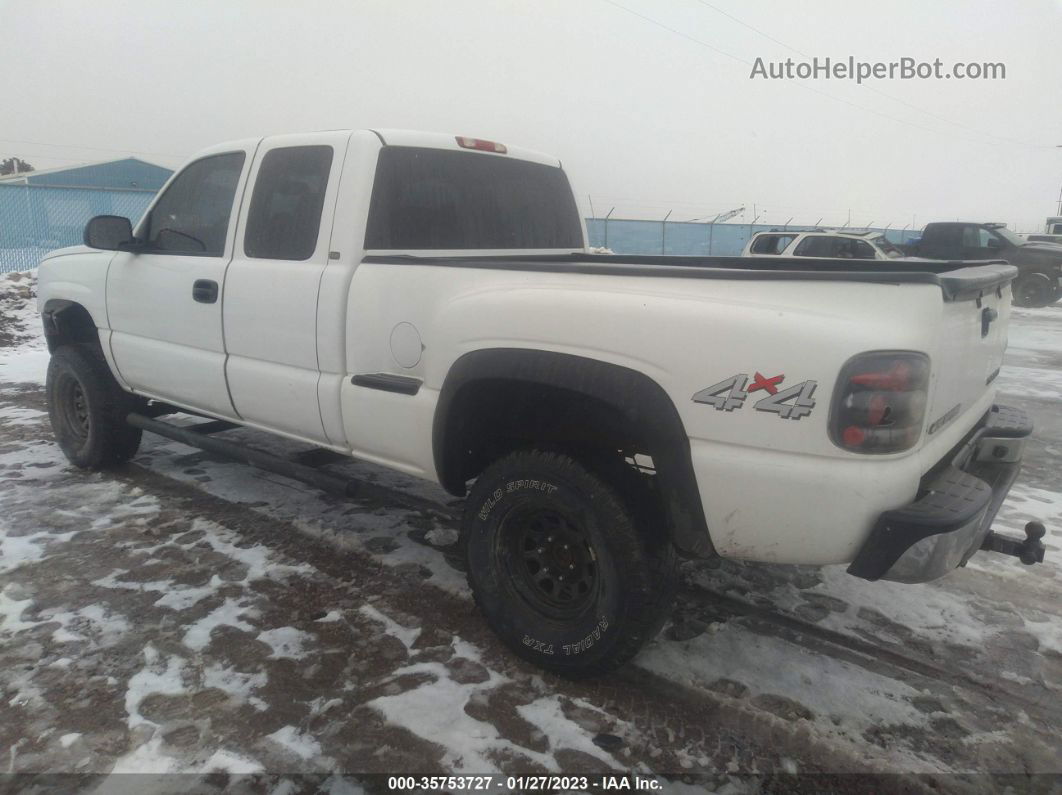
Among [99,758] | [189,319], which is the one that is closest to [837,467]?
[99,758]

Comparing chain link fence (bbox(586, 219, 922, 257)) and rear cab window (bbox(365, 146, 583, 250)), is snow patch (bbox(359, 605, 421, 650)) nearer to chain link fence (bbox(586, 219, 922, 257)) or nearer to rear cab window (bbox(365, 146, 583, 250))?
rear cab window (bbox(365, 146, 583, 250))

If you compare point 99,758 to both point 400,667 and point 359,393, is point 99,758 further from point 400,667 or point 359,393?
point 359,393

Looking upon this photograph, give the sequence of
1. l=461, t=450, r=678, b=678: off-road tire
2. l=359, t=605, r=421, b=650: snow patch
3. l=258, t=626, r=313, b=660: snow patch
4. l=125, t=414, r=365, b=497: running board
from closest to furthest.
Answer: l=461, t=450, r=678, b=678: off-road tire < l=258, t=626, r=313, b=660: snow patch < l=359, t=605, r=421, b=650: snow patch < l=125, t=414, r=365, b=497: running board

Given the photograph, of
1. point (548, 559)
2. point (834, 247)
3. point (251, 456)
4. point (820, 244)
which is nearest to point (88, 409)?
point (251, 456)

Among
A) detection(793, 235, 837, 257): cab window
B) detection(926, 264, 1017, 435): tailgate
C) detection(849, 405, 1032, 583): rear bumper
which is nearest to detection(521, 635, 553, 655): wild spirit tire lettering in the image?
Answer: detection(849, 405, 1032, 583): rear bumper

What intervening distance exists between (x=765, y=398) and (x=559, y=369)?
2.29ft

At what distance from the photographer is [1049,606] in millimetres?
3367

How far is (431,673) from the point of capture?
9.29 feet

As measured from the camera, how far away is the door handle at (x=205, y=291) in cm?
389

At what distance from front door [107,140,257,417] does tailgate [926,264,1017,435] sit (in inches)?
128

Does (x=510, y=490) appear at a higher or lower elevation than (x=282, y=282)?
lower

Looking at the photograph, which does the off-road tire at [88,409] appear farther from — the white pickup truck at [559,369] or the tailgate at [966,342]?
the tailgate at [966,342]

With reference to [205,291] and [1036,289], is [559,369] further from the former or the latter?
[1036,289]

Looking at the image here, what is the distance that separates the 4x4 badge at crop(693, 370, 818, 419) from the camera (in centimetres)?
214
